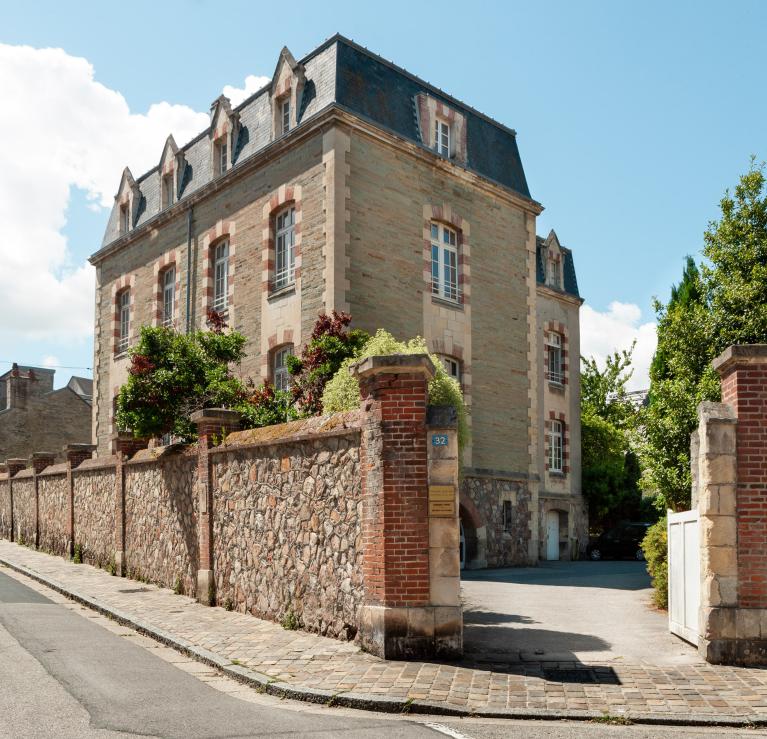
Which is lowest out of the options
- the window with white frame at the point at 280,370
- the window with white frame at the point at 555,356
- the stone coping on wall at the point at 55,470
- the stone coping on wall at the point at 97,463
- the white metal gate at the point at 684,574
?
the white metal gate at the point at 684,574

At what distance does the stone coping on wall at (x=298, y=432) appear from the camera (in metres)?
9.60

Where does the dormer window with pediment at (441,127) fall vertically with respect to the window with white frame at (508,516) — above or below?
above

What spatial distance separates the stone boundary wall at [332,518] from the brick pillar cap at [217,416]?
0.02m

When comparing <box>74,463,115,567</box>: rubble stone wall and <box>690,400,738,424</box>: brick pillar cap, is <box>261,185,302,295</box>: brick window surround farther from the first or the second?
<box>690,400,738,424</box>: brick pillar cap

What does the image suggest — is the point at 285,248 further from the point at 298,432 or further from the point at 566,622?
the point at 566,622

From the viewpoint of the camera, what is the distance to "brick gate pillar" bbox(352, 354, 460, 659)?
8477mm

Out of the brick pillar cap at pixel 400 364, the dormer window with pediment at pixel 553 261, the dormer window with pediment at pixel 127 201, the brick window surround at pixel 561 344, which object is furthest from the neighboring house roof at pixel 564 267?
the brick pillar cap at pixel 400 364

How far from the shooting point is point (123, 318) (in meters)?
27.7

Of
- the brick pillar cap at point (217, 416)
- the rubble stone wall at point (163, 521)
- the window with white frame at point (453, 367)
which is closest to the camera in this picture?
the brick pillar cap at point (217, 416)

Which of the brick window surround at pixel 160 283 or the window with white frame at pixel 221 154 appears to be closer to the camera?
the window with white frame at pixel 221 154

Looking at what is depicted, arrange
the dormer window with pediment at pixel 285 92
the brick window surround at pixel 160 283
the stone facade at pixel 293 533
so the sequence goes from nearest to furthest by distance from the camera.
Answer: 1. the stone facade at pixel 293 533
2. the dormer window with pediment at pixel 285 92
3. the brick window surround at pixel 160 283

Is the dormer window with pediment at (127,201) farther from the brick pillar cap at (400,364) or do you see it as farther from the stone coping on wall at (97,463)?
the brick pillar cap at (400,364)

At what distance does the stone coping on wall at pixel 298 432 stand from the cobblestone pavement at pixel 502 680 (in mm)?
2283

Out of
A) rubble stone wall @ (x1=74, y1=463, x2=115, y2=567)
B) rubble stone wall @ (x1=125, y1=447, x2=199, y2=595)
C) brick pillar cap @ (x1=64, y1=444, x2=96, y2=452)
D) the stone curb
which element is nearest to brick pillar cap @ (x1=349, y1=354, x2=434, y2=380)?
the stone curb
